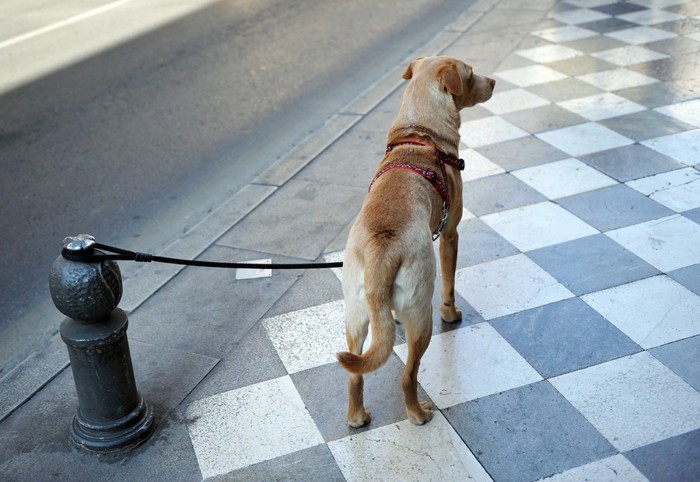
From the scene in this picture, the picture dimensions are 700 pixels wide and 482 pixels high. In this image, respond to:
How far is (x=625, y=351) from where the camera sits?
389 cm

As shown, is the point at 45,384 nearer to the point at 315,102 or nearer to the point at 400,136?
the point at 400,136

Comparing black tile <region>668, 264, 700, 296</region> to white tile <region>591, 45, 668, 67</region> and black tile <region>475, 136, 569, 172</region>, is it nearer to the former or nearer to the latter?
black tile <region>475, 136, 569, 172</region>

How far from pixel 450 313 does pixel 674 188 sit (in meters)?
2.28

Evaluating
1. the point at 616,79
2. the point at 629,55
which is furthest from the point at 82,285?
the point at 629,55

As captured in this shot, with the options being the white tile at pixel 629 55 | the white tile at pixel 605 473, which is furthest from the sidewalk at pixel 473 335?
the white tile at pixel 629 55

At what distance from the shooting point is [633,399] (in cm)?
357

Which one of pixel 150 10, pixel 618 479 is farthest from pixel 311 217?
pixel 150 10

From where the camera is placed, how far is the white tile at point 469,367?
3742mm

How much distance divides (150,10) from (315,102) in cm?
489

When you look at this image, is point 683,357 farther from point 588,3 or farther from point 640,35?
point 588,3

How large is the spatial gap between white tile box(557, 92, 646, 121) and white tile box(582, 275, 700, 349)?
2.71 metres

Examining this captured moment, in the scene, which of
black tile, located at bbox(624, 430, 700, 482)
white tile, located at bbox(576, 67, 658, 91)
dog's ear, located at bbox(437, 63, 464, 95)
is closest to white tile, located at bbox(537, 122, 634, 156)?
white tile, located at bbox(576, 67, 658, 91)

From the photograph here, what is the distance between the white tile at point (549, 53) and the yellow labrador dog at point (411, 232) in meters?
4.65

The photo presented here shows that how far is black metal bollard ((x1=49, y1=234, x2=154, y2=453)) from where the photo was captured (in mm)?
3250
